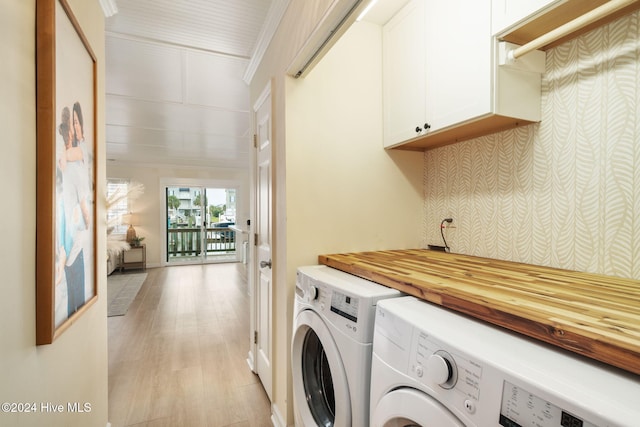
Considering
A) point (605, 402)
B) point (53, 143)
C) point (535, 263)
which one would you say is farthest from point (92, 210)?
point (535, 263)

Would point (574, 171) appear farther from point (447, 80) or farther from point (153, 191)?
point (153, 191)

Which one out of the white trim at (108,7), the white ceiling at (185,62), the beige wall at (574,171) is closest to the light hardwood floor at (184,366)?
the beige wall at (574,171)

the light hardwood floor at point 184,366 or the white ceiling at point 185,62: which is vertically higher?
the white ceiling at point 185,62

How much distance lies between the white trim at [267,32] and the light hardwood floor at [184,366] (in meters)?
2.37

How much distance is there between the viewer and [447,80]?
142cm

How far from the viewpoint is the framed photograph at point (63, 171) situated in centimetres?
86

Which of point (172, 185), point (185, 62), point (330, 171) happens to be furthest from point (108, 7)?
point (172, 185)

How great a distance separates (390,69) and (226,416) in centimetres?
236

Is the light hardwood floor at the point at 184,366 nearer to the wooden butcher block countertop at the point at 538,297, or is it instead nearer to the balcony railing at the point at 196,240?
the wooden butcher block countertop at the point at 538,297

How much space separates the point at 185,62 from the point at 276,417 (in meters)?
2.58

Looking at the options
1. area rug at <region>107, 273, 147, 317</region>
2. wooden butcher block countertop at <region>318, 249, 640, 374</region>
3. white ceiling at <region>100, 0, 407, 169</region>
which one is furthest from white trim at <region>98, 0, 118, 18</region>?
area rug at <region>107, 273, 147, 317</region>

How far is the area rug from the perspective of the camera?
3.82 m

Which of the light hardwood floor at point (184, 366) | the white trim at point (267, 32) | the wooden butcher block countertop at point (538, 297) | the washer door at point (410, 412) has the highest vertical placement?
the white trim at point (267, 32)

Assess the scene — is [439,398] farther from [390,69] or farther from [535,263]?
[390,69]
